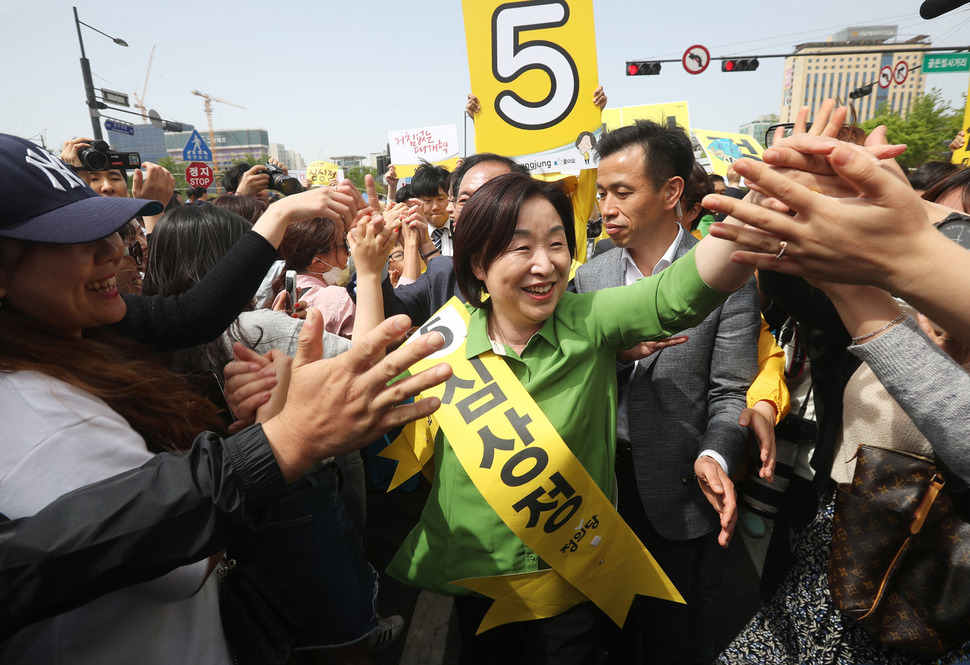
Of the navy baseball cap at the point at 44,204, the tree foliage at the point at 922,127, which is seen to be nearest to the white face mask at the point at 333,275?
the navy baseball cap at the point at 44,204

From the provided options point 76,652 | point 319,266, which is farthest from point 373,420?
point 319,266

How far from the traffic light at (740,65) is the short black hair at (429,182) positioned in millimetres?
14083

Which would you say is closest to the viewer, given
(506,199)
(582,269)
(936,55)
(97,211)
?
(97,211)

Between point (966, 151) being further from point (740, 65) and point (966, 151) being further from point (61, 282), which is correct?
point (740, 65)

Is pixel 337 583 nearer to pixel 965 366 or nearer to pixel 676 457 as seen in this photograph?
pixel 676 457

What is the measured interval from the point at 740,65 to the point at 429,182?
1448cm

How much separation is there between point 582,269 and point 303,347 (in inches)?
64.4

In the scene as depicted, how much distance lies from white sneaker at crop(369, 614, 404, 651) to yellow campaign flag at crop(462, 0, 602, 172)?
265cm

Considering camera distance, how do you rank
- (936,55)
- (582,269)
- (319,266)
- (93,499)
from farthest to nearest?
1. (936,55)
2. (319,266)
3. (582,269)
4. (93,499)

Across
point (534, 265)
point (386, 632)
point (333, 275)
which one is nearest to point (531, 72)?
point (333, 275)

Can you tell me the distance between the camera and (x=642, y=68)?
603 inches

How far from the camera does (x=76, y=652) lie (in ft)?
3.09

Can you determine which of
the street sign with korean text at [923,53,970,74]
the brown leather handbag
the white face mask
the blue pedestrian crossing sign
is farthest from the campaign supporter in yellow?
the street sign with korean text at [923,53,970,74]

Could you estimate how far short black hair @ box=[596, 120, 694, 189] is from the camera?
223 centimetres
